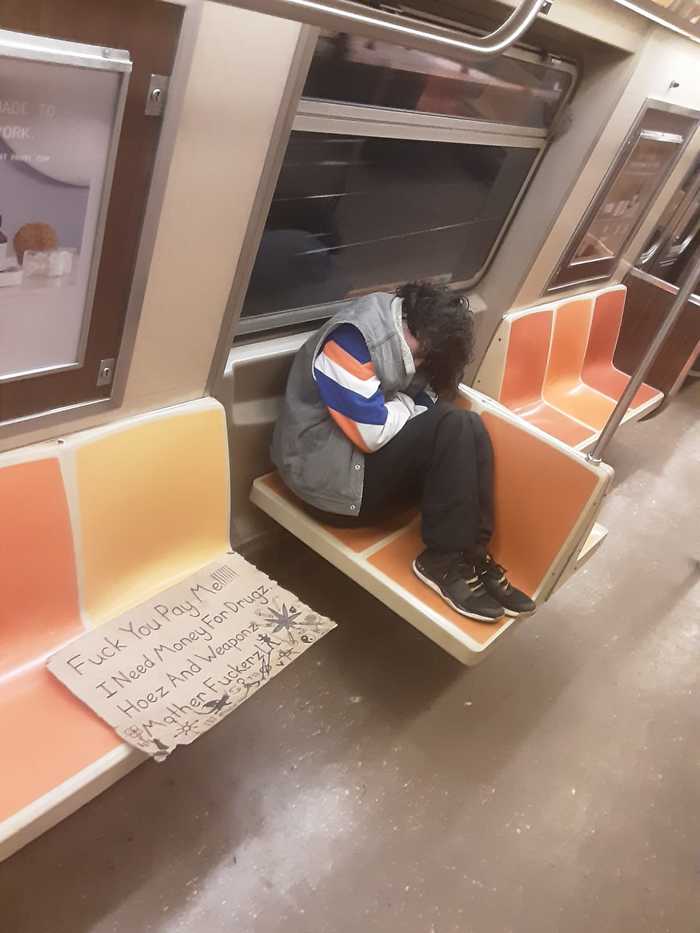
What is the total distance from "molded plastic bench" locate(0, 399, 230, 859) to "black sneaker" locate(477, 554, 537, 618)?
87 cm

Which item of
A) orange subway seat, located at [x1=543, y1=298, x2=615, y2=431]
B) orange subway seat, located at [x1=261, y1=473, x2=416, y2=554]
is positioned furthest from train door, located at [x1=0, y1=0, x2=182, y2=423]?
orange subway seat, located at [x1=543, y1=298, x2=615, y2=431]

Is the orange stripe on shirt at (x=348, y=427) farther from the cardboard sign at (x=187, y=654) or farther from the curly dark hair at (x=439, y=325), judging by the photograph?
the cardboard sign at (x=187, y=654)

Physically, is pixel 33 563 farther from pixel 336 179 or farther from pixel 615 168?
pixel 615 168

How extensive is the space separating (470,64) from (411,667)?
214cm

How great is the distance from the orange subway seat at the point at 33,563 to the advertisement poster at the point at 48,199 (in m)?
0.25

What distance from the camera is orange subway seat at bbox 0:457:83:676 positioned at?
1.62 m

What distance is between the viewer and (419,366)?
2389 millimetres

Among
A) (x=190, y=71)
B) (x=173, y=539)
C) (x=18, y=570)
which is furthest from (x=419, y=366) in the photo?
(x=18, y=570)

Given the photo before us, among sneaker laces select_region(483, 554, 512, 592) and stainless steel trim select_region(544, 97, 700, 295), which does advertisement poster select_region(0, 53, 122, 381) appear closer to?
sneaker laces select_region(483, 554, 512, 592)

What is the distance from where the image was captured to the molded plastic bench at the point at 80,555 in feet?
4.85

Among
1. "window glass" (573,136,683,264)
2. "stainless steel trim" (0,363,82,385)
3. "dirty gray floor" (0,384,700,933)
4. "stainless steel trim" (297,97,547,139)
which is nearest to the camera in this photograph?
"stainless steel trim" (0,363,82,385)

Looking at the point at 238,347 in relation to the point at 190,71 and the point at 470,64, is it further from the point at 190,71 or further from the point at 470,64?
the point at 470,64

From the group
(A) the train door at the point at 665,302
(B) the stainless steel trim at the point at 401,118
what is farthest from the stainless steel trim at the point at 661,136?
(B) the stainless steel trim at the point at 401,118

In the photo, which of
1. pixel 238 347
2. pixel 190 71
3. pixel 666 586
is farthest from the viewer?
pixel 666 586
